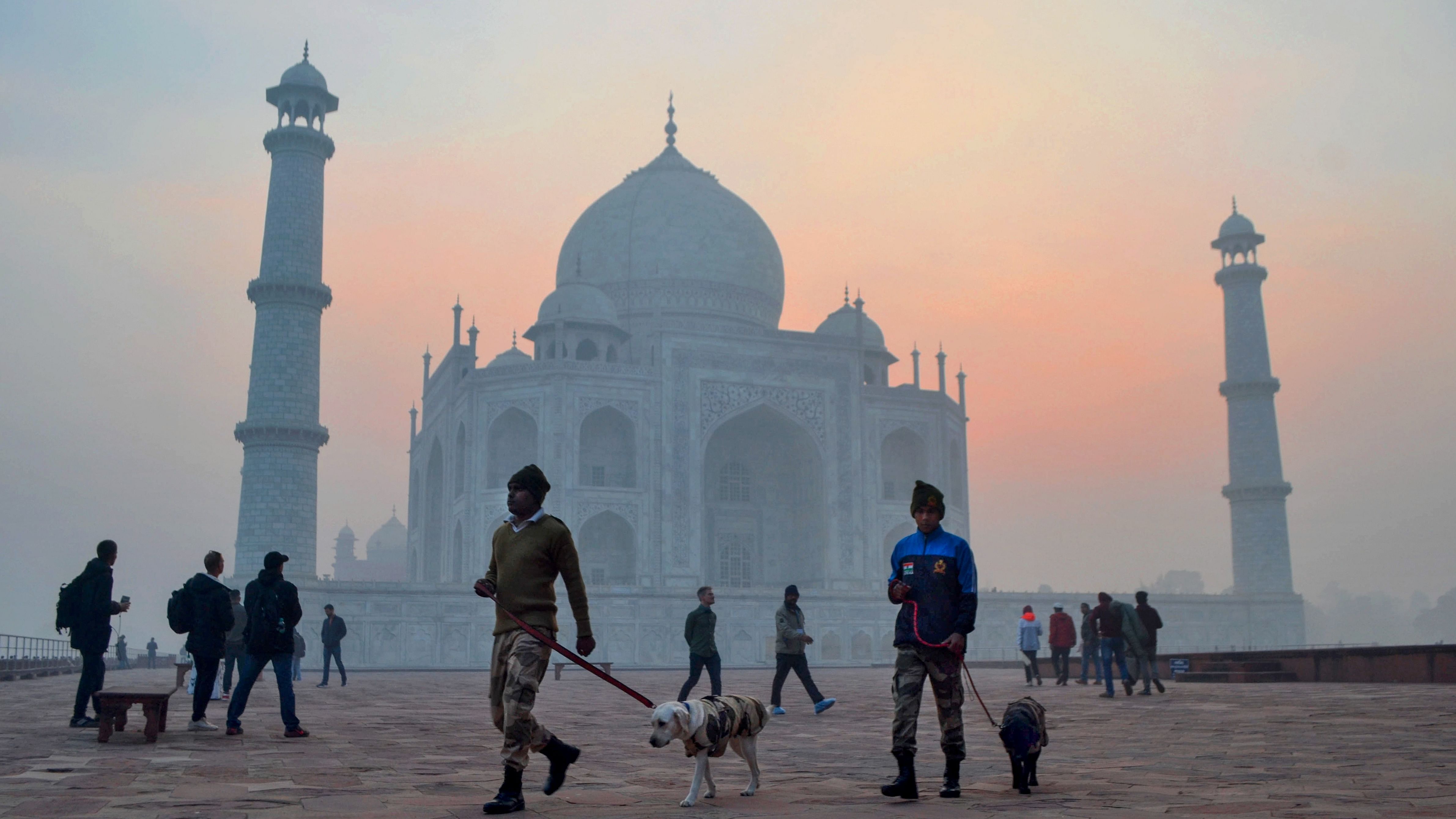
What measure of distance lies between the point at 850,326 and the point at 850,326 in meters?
0.02

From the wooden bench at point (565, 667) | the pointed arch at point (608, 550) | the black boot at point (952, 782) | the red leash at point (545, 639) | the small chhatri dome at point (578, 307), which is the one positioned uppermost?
the small chhatri dome at point (578, 307)

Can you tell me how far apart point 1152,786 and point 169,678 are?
17434 millimetres

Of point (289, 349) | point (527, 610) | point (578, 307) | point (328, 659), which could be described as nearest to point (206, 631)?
point (527, 610)

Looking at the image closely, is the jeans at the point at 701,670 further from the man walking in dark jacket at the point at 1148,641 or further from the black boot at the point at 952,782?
the black boot at the point at 952,782

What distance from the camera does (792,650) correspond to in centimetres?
980

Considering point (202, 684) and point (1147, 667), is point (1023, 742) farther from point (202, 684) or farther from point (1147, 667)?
point (1147, 667)

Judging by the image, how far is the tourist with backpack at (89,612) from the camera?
785cm

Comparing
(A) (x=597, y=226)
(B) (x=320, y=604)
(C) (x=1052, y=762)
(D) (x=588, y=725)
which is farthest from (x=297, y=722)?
(A) (x=597, y=226)

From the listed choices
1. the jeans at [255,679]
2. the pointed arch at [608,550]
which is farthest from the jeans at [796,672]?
the pointed arch at [608,550]

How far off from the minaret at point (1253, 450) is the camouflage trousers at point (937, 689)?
3255 cm

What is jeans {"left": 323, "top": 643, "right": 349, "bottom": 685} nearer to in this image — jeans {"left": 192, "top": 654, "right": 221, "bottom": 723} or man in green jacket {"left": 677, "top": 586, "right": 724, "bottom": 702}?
man in green jacket {"left": 677, "top": 586, "right": 724, "bottom": 702}

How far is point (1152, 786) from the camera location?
16.0 feet

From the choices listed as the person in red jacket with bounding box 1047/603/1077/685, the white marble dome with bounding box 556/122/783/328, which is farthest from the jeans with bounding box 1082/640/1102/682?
the white marble dome with bounding box 556/122/783/328

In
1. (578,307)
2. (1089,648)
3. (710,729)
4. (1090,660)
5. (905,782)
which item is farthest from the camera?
(578,307)
